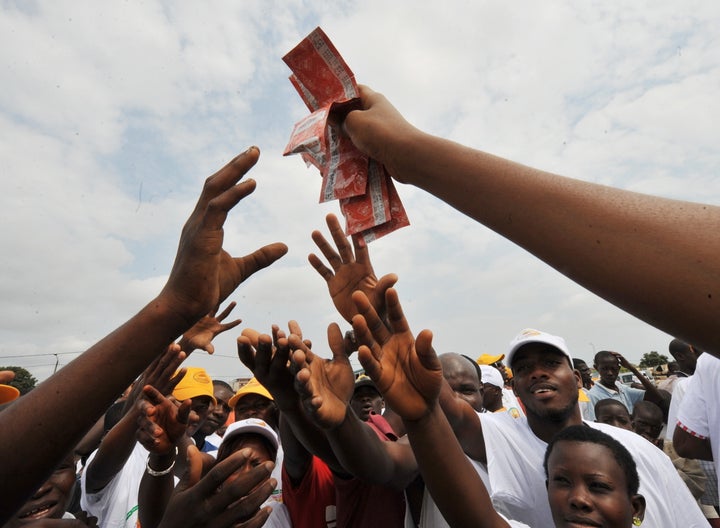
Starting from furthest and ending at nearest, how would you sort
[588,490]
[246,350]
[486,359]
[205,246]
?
1. [486,359]
2. [588,490]
3. [246,350]
4. [205,246]

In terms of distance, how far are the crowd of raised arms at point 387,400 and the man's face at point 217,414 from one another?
211cm

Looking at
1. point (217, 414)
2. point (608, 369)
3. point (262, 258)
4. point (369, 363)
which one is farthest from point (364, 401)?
point (608, 369)

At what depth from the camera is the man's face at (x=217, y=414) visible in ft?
19.9

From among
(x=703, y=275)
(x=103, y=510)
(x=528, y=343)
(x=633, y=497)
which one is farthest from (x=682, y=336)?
(x=103, y=510)

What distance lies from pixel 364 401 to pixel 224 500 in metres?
3.05

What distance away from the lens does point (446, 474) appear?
79.7 inches

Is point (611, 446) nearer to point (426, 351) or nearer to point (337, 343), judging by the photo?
point (426, 351)

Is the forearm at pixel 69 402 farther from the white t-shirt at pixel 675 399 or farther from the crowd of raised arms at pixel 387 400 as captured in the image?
the white t-shirt at pixel 675 399

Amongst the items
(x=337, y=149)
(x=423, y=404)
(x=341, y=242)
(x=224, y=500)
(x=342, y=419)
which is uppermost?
(x=337, y=149)

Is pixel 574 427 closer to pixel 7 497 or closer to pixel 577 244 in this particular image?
pixel 577 244

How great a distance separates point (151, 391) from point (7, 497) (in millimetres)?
1146

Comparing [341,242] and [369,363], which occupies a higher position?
[341,242]

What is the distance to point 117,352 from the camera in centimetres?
135

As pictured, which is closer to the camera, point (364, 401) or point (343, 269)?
point (343, 269)
